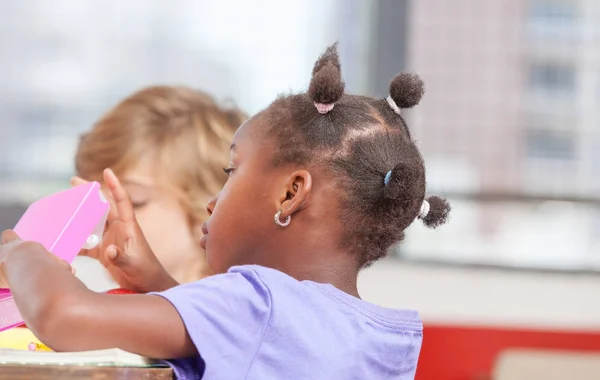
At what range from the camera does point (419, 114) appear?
262 cm

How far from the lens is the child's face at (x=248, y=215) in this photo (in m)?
0.76

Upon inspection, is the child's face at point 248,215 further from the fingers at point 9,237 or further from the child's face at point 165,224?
the child's face at point 165,224

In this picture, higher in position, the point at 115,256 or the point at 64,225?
the point at 64,225

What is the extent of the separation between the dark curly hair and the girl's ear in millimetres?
19

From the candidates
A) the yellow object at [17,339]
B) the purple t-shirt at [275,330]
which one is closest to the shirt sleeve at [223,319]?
the purple t-shirt at [275,330]

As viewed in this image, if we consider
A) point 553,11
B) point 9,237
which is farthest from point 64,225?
point 553,11

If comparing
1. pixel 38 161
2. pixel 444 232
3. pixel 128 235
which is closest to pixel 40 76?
pixel 38 161

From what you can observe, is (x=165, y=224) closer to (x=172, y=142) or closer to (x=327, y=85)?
(x=172, y=142)

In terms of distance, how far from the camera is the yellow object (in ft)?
2.72

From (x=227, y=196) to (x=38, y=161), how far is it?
5.53ft

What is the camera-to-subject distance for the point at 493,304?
2.22m

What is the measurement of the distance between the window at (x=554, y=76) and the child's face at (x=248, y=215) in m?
2.23

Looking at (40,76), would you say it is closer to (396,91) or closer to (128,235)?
(128,235)

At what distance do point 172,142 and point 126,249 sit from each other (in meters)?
0.26
